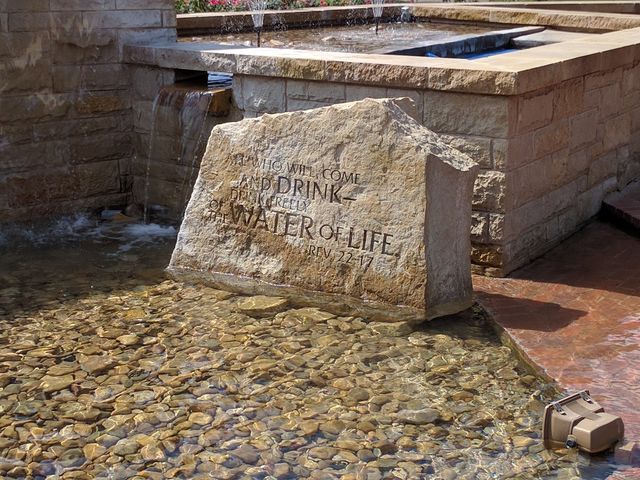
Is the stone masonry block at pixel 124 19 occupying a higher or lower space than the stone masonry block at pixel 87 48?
higher

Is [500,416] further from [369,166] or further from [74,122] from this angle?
[74,122]

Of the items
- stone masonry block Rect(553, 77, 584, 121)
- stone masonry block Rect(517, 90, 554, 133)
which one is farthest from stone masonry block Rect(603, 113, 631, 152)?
stone masonry block Rect(517, 90, 554, 133)

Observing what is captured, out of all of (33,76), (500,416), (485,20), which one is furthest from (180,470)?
(485,20)

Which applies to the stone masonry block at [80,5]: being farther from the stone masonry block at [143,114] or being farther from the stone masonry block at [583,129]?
the stone masonry block at [583,129]

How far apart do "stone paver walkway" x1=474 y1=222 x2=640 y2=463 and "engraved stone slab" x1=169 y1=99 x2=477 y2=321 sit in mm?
447

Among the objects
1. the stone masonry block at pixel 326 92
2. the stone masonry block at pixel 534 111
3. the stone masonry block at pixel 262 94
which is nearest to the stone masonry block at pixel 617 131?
the stone masonry block at pixel 534 111

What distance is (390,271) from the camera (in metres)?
5.65

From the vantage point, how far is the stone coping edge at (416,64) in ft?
19.6

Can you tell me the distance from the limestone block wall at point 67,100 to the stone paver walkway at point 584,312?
336 cm

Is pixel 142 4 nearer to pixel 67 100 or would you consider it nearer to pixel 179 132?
pixel 67 100

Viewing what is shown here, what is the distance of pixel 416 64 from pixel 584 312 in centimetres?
183

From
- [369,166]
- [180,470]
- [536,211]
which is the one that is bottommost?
[180,470]

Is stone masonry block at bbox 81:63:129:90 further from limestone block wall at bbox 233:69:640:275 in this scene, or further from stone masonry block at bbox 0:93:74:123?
limestone block wall at bbox 233:69:640:275

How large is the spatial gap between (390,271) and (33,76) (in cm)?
337
